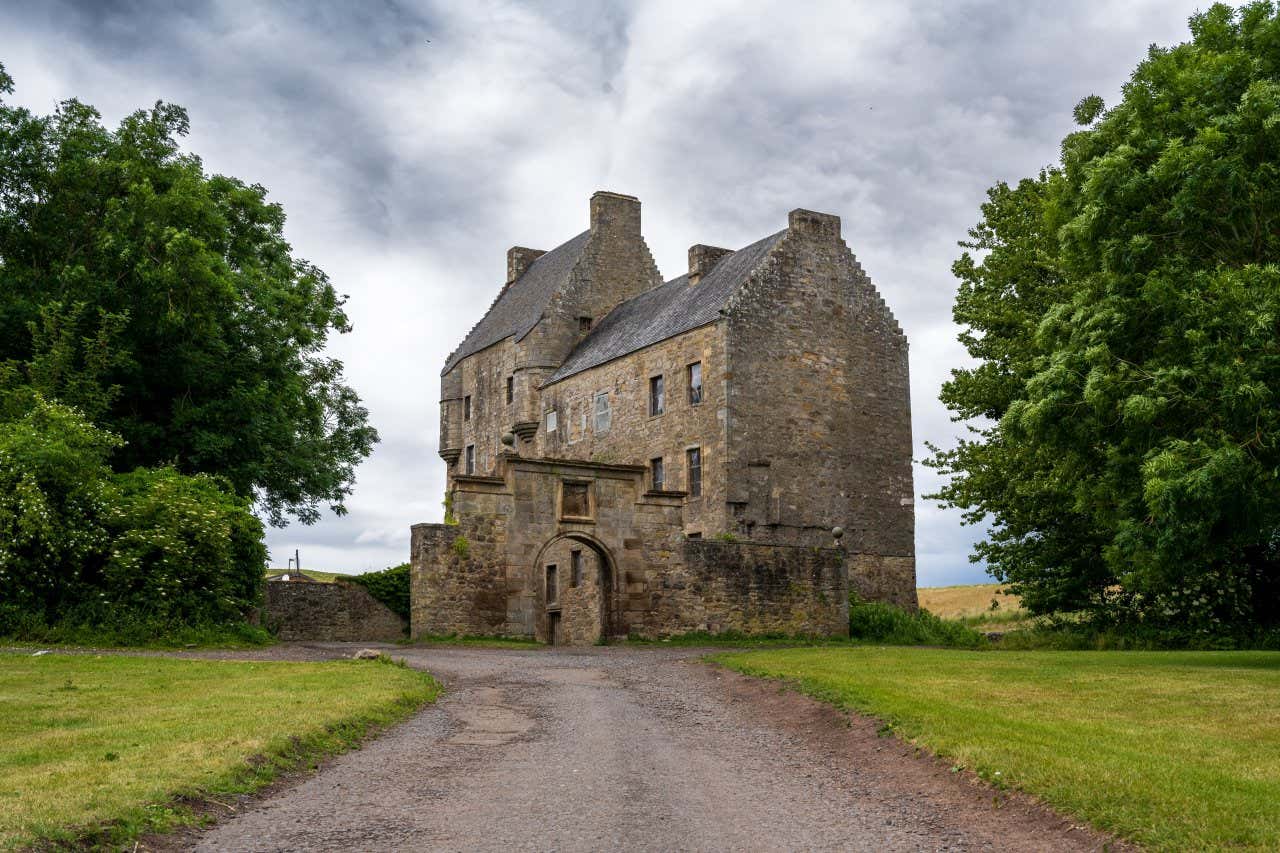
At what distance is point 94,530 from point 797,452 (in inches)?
816

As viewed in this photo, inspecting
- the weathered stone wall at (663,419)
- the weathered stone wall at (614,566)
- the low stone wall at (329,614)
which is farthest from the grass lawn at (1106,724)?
the low stone wall at (329,614)

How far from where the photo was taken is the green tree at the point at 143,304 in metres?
29.4

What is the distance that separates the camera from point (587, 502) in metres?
29.7

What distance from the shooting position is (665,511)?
30594 mm

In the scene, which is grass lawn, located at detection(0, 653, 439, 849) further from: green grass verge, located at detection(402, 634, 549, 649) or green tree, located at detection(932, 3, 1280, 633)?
green tree, located at detection(932, 3, 1280, 633)

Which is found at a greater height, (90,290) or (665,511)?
(90,290)

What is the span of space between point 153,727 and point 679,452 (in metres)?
26.6

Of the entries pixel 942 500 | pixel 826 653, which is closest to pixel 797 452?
pixel 942 500

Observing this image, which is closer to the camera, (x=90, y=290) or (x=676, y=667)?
(x=676, y=667)

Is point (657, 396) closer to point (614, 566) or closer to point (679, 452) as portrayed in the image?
point (679, 452)

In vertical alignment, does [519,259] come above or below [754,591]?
above

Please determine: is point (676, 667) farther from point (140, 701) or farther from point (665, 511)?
point (140, 701)

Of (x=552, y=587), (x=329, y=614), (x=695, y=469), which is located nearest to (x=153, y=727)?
(x=329, y=614)

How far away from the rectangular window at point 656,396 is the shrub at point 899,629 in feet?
29.3
